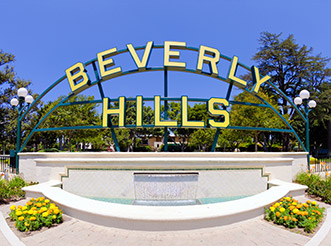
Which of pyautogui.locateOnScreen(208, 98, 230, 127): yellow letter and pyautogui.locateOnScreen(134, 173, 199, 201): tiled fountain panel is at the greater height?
pyautogui.locateOnScreen(208, 98, 230, 127): yellow letter

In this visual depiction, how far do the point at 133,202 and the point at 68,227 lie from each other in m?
2.76

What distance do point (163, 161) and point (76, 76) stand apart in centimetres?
774

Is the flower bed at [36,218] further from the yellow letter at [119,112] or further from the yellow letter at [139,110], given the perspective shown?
the yellow letter at [139,110]

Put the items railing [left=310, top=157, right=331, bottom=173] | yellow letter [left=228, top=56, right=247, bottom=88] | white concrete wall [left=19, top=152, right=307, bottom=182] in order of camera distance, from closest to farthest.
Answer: white concrete wall [left=19, top=152, right=307, bottom=182] → yellow letter [left=228, top=56, right=247, bottom=88] → railing [left=310, top=157, right=331, bottom=173]

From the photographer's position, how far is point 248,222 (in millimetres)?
5527

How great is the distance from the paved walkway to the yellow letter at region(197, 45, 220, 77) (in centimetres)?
869

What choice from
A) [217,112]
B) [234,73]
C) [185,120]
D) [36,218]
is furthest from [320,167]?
[36,218]

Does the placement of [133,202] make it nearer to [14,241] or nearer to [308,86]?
[14,241]

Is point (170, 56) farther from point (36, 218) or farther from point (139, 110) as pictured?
point (36, 218)

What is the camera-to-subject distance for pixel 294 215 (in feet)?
17.8

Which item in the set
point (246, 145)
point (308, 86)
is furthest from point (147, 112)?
point (308, 86)

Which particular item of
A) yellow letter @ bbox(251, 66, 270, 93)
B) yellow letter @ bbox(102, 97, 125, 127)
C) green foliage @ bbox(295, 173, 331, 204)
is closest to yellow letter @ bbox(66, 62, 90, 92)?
yellow letter @ bbox(102, 97, 125, 127)

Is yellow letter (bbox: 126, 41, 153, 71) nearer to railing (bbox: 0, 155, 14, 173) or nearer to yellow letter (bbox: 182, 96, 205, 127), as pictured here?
yellow letter (bbox: 182, 96, 205, 127)

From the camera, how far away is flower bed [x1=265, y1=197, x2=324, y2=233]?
5.21 metres
